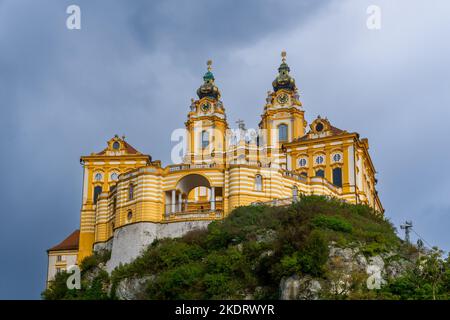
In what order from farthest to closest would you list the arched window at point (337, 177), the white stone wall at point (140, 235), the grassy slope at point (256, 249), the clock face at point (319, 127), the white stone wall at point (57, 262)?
1. the clock face at point (319, 127)
2. the white stone wall at point (57, 262)
3. the arched window at point (337, 177)
4. the white stone wall at point (140, 235)
5. the grassy slope at point (256, 249)

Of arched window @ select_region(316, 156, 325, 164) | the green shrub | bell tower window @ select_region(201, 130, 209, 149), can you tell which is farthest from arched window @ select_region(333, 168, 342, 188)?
the green shrub

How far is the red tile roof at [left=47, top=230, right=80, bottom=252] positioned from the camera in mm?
78812

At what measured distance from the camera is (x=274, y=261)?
169 feet

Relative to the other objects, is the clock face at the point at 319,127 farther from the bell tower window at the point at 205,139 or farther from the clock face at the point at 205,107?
the clock face at the point at 205,107

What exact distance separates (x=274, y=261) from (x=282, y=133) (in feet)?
126

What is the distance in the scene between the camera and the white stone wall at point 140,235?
64688 mm

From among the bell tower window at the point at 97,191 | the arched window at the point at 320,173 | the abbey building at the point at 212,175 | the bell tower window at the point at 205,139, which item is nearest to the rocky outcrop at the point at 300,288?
the abbey building at the point at 212,175

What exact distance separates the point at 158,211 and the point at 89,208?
43.0 feet

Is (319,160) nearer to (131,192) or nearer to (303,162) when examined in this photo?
(303,162)

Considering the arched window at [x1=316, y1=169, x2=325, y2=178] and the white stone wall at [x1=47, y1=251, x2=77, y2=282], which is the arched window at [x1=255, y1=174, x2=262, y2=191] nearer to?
the arched window at [x1=316, y1=169, x2=325, y2=178]

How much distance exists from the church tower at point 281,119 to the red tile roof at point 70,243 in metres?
22.0
